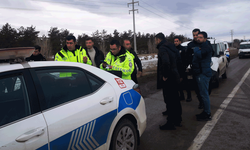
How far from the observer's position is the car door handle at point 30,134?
68.7 inches

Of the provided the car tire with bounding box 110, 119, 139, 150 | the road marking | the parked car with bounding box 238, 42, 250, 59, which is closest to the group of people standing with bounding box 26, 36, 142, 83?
the car tire with bounding box 110, 119, 139, 150

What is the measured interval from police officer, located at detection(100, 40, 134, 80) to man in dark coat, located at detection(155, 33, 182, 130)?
629 mm

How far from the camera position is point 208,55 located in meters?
4.72

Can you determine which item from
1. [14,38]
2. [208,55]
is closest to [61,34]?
[14,38]

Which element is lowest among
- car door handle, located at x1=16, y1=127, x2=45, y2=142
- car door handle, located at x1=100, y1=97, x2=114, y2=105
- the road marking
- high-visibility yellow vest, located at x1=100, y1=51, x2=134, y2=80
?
the road marking

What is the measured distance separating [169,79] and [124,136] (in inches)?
71.1

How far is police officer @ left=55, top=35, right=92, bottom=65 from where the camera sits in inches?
179

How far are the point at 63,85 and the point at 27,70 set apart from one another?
45cm

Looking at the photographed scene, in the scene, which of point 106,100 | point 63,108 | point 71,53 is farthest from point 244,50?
point 63,108

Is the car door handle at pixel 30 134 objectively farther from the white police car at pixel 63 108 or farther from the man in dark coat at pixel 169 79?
the man in dark coat at pixel 169 79

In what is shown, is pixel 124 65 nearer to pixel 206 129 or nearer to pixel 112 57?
pixel 112 57

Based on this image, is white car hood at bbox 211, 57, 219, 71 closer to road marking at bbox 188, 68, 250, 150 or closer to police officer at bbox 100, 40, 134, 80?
road marking at bbox 188, 68, 250, 150

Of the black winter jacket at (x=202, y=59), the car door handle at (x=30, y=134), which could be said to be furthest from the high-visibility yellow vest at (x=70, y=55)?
the car door handle at (x=30, y=134)

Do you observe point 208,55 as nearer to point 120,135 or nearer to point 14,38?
point 120,135
